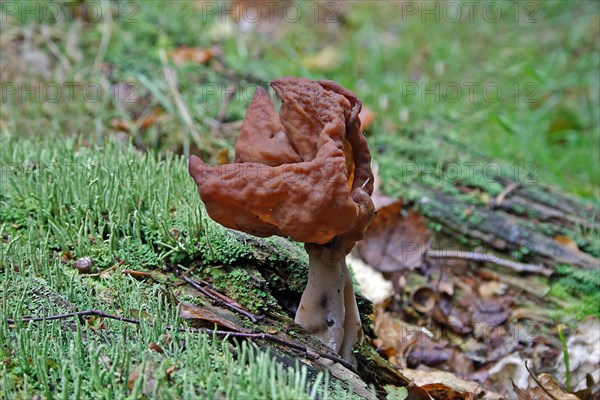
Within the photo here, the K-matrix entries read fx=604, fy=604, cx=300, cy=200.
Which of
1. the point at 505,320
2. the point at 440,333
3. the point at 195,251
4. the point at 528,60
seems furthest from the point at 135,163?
the point at 528,60

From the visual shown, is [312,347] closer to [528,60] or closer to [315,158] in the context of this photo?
[315,158]

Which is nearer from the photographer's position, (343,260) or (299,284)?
(343,260)

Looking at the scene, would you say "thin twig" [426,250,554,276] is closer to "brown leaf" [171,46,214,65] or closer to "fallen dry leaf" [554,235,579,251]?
"fallen dry leaf" [554,235,579,251]

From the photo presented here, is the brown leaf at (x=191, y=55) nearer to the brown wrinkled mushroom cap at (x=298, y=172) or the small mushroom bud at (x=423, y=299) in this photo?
the small mushroom bud at (x=423, y=299)

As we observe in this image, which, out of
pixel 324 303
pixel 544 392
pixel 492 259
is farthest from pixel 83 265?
pixel 492 259

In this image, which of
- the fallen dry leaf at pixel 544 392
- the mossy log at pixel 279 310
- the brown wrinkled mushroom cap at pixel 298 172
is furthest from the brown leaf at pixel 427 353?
the brown wrinkled mushroom cap at pixel 298 172

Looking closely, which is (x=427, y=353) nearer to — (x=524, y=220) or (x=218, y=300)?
(x=524, y=220)
